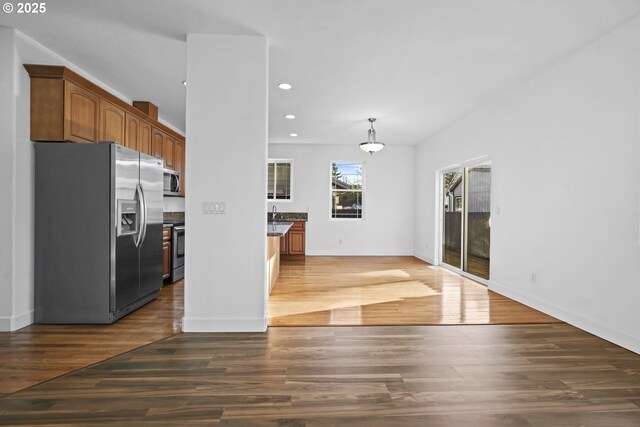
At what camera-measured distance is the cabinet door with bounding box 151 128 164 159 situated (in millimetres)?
5470

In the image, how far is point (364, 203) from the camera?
8945 mm

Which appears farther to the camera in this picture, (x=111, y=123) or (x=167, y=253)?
(x=167, y=253)

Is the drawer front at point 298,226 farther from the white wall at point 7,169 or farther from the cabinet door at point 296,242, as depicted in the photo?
the white wall at point 7,169

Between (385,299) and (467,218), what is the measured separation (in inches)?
103

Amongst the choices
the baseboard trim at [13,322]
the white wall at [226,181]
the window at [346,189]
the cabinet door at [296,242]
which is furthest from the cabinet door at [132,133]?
the window at [346,189]

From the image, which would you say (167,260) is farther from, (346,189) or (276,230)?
(346,189)

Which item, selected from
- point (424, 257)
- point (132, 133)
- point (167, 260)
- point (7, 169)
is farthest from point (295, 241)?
point (7, 169)

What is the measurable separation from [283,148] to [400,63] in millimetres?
5227

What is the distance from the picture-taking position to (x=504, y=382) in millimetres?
2373

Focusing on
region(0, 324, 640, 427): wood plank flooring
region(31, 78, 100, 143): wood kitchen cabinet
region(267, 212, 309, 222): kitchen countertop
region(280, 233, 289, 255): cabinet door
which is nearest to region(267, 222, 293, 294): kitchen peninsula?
A: region(0, 324, 640, 427): wood plank flooring

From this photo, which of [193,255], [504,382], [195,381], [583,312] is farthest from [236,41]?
[583,312]

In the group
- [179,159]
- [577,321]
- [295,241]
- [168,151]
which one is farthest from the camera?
[295,241]

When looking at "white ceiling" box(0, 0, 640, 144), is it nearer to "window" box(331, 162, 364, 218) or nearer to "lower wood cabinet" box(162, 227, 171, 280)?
"lower wood cabinet" box(162, 227, 171, 280)

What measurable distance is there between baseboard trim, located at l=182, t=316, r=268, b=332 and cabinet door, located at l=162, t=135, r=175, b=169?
11.4 feet
